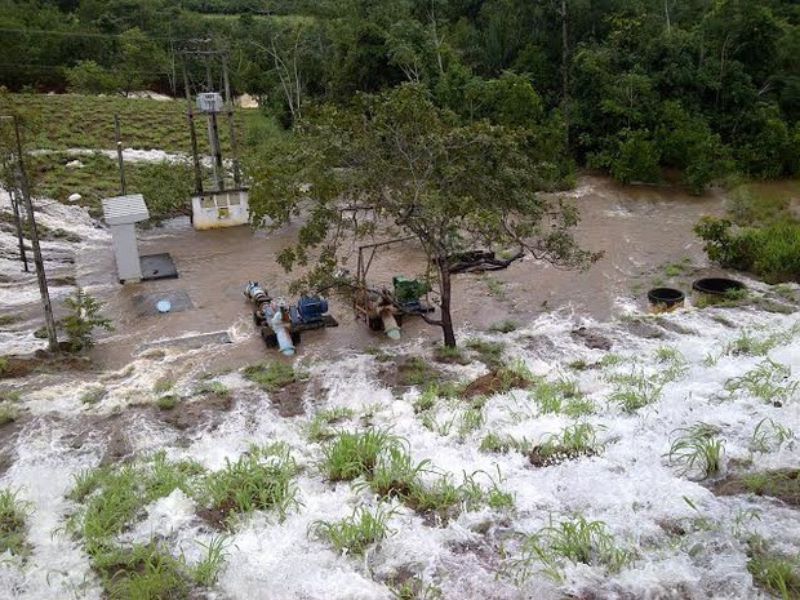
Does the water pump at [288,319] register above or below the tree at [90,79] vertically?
below

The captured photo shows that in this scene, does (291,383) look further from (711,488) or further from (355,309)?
(711,488)

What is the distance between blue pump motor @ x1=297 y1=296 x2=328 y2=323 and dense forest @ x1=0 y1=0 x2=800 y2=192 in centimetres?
906

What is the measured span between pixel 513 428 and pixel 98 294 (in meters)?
11.2

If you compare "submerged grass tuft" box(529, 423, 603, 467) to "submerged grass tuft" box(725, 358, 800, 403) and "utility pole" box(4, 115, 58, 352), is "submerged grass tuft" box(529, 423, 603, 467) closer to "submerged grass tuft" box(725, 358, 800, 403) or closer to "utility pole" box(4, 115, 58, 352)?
"submerged grass tuft" box(725, 358, 800, 403)

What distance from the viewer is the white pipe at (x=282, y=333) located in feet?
40.5

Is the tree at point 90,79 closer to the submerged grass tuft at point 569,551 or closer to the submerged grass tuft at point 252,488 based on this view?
the submerged grass tuft at point 252,488

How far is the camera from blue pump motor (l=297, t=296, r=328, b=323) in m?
13.1

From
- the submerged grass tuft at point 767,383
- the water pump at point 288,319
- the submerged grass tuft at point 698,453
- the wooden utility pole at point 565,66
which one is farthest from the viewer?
the wooden utility pole at point 565,66

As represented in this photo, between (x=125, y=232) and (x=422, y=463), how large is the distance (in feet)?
38.9

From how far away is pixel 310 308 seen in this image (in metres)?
13.2

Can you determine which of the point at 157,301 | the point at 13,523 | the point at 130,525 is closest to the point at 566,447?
the point at 130,525

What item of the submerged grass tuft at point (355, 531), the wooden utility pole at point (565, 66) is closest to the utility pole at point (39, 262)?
the submerged grass tuft at point (355, 531)

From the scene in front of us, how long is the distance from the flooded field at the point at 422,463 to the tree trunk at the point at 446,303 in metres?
0.28

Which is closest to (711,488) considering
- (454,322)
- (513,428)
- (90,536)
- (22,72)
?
(513,428)
